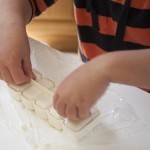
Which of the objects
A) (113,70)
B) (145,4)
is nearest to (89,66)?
(113,70)

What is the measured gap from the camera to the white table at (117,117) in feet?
1.36

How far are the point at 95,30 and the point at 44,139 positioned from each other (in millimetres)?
225

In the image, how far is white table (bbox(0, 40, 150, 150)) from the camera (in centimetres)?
41

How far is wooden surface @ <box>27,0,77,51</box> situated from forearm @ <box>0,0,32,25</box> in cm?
23

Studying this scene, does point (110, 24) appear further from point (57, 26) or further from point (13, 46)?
point (57, 26)

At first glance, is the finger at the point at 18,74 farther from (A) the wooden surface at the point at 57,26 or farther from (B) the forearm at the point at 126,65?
(A) the wooden surface at the point at 57,26

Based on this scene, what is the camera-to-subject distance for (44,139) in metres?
0.42

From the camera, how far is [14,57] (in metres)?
0.47

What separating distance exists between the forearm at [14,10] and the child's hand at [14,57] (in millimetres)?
25

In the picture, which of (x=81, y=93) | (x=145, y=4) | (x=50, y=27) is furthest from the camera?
(x=50, y=27)

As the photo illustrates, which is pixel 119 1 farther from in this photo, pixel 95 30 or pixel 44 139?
pixel 44 139

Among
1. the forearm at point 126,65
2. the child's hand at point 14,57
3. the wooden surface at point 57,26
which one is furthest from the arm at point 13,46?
the wooden surface at point 57,26

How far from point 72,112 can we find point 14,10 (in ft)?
0.68

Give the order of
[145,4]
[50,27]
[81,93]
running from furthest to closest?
1. [50,27]
2. [145,4]
3. [81,93]
